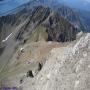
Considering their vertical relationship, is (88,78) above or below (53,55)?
above

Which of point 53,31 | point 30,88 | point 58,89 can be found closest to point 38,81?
point 30,88

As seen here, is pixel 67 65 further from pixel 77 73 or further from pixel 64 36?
pixel 64 36

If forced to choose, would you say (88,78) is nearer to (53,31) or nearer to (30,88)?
(30,88)

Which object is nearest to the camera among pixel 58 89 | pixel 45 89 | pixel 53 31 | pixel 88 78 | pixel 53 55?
pixel 88 78

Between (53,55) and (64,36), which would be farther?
(64,36)

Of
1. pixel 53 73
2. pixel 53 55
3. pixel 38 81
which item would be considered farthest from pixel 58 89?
pixel 53 55

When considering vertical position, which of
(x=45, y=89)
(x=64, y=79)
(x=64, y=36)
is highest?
(x=64, y=79)

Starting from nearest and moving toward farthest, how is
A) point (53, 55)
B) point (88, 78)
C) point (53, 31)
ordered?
point (88, 78) < point (53, 55) < point (53, 31)

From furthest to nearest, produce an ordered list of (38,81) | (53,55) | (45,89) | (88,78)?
(53,55) < (38,81) < (45,89) < (88,78)

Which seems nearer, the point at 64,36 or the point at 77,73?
the point at 77,73
